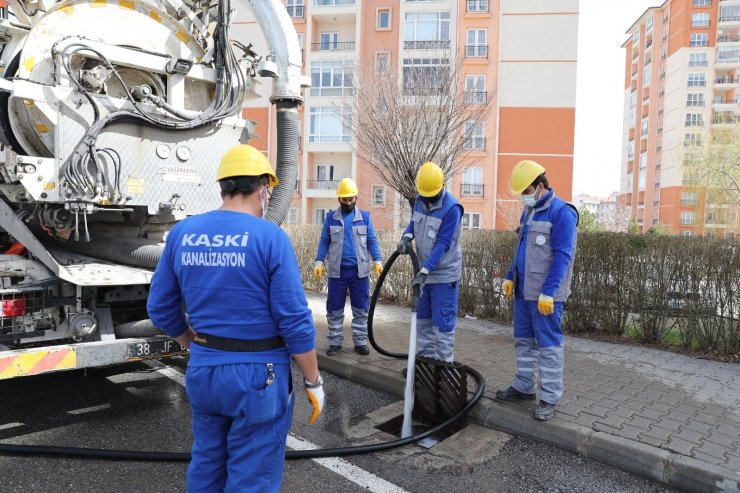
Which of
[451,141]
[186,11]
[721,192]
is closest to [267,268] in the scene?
[186,11]

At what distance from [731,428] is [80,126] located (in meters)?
5.22

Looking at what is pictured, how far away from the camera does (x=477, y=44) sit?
98.8ft

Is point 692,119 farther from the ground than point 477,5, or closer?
closer

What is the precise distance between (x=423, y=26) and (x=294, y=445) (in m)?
29.9

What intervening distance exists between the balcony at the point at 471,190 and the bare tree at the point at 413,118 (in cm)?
1471

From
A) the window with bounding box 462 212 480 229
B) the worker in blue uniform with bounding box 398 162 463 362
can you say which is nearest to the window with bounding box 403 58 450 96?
the worker in blue uniform with bounding box 398 162 463 362

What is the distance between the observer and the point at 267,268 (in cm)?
214

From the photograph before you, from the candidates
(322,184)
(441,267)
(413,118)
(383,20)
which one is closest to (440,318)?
(441,267)

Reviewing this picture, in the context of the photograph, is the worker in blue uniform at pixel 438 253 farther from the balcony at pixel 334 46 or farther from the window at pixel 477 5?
the balcony at pixel 334 46

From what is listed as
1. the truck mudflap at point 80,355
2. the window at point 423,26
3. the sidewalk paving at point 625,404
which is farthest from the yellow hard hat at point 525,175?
the window at point 423,26

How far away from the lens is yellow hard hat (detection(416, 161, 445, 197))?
4578mm

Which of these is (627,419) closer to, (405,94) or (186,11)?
(186,11)

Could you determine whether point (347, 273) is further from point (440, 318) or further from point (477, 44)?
point (477, 44)

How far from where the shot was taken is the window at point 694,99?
51219mm
